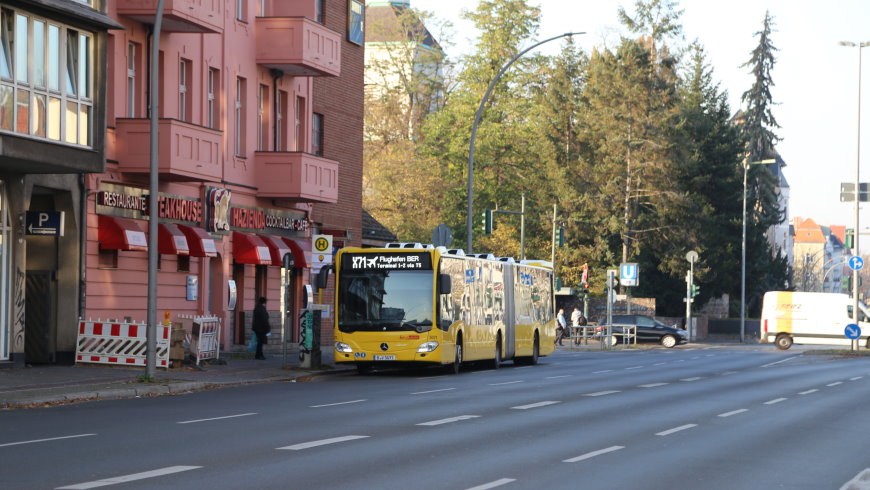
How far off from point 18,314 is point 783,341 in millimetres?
40433

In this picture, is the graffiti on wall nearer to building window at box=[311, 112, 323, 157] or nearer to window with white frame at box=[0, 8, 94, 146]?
window with white frame at box=[0, 8, 94, 146]

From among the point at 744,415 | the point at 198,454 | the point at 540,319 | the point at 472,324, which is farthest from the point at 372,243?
the point at 198,454

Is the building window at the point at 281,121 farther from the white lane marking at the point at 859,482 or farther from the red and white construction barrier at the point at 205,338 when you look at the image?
the white lane marking at the point at 859,482

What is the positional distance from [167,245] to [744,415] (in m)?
16.1

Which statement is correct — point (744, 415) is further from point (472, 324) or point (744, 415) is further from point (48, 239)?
point (48, 239)

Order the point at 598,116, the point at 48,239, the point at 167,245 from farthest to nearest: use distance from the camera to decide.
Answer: the point at 598,116 < the point at 167,245 < the point at 48,239

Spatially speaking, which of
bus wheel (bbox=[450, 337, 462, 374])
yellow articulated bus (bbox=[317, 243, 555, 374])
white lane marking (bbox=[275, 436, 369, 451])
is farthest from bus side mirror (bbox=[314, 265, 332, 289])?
white lane marking (bbox=[275, 436, 369, 451])

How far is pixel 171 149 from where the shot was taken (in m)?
31.3

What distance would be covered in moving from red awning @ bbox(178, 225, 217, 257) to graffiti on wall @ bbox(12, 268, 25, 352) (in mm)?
5872

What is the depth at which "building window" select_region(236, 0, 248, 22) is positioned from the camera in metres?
37.3

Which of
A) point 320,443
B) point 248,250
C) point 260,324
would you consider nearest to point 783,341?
point 248,250

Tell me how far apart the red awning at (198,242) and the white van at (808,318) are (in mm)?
32816

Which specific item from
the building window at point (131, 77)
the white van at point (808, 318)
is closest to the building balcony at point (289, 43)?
the building window at point (131, 77)

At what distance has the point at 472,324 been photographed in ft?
109
